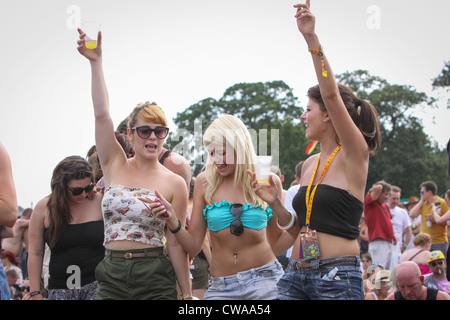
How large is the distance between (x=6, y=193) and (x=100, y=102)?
3.55ft

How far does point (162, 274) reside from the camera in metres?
3.75

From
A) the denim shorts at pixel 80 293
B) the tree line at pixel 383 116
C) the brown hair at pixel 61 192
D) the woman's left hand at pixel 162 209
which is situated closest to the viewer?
the woman's left hand at pixel 162 209

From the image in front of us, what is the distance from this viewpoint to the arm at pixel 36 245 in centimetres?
452

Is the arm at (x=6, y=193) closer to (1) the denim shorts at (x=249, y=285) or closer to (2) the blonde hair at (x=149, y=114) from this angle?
(2) the blonde hair at (x=149, y=114)

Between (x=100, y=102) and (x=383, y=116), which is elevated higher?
(x=383, y=116)

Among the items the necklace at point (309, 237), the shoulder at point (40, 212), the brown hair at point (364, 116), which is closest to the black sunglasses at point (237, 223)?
the necklace at point (309, 237)

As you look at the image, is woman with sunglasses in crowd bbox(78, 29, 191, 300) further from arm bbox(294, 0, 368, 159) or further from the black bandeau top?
arm bbox(294, 0, 368, 159)

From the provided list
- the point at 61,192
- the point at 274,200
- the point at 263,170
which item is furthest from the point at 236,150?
the point at 61,192

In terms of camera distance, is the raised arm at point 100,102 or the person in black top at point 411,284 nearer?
the raised arm at point 100,102

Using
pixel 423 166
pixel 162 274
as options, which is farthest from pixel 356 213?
pixel 423 166

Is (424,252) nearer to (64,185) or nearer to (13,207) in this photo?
(64,185)

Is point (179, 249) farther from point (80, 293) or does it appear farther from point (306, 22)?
point (306, 22)

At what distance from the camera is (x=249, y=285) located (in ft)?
12.4

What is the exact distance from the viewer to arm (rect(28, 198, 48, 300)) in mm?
4520
